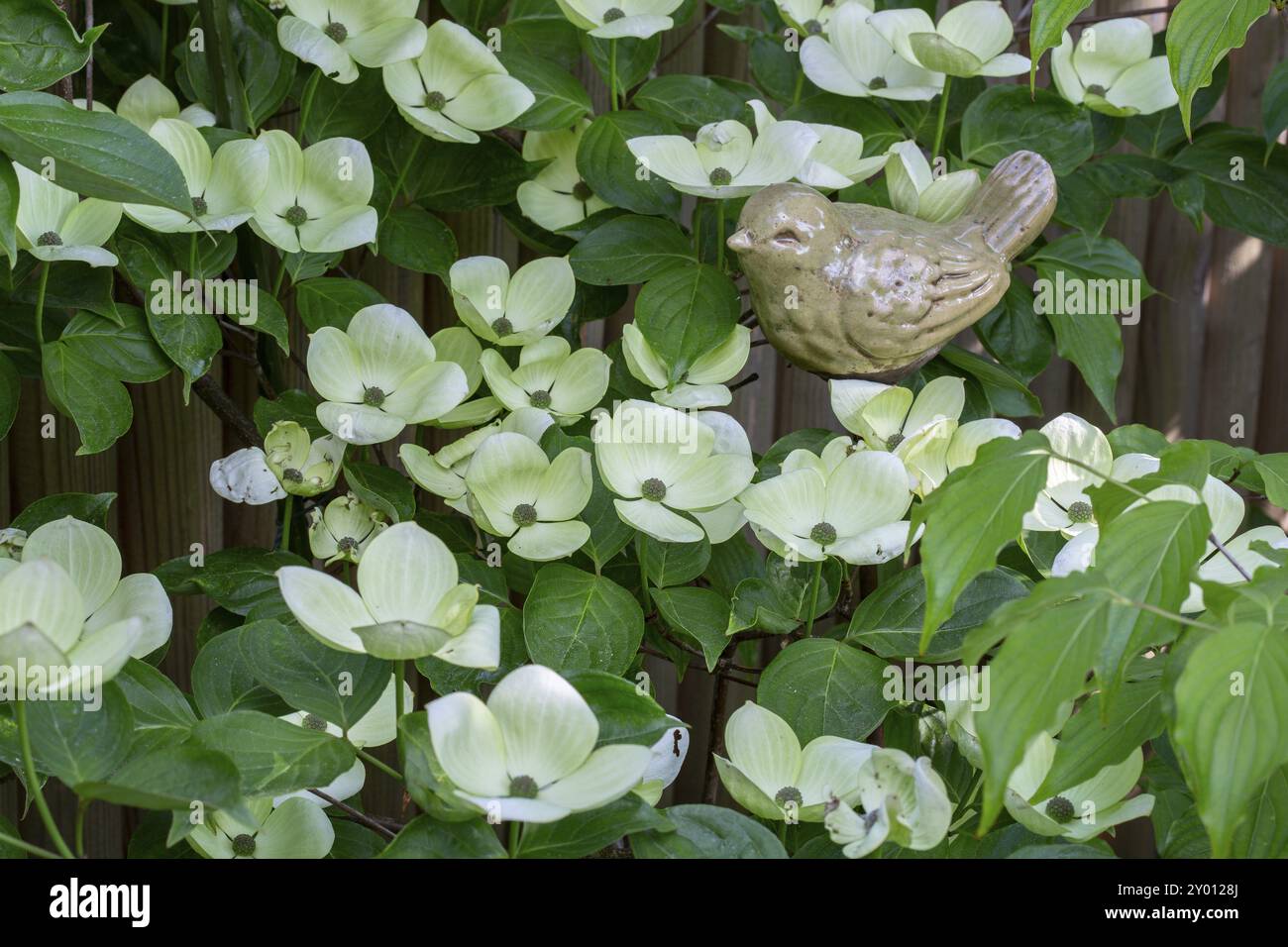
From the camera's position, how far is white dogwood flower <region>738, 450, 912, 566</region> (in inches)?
32.5

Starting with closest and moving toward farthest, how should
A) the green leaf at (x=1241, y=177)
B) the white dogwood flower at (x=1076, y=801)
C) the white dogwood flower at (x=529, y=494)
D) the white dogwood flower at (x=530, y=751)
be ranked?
1. the white dogwood flower at (x=530, y=751)
2. the white dogwood flower at (x=1076, y=801)
3. the white dogwood flower at (x=529, y=494)
4. the green leaf at (x=1241, y=177)

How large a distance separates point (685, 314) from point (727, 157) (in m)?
0.14

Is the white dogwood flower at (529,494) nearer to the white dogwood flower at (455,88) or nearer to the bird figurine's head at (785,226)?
the bird figurine's head at (785,226)

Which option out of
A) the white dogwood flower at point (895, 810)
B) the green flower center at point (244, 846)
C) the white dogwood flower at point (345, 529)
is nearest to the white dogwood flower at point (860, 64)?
the white dogwood flower at point (345, 529)

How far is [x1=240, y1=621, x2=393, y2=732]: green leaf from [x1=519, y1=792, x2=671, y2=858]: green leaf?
0.13 m

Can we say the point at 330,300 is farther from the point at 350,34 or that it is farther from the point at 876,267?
the point at 876,267

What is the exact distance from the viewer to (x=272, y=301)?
964 mm

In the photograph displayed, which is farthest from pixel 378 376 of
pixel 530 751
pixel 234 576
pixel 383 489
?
pixel 530 751

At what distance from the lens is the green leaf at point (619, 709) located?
672 mm

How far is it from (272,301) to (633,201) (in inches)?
12.3

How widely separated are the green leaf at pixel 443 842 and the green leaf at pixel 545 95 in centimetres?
65

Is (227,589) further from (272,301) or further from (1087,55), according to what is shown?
(1087,55)

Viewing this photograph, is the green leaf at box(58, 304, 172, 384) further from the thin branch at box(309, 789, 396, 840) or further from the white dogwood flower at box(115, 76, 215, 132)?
the thin branch at box(309, 789, 396, 840)
